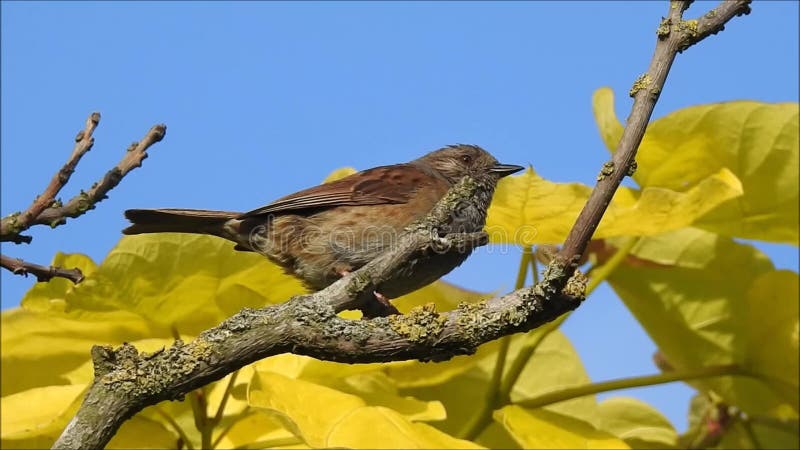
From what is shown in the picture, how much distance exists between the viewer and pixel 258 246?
4398mm

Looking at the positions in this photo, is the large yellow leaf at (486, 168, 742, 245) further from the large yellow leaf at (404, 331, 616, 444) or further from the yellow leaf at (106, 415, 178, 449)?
the yellow leaf at (106, 415, 178, 449)

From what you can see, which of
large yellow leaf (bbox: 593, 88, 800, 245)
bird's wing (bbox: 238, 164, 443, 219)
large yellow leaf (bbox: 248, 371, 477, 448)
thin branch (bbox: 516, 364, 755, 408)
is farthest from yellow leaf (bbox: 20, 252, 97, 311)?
large yellow leaf (bbox: 593, 88, 800, 245)

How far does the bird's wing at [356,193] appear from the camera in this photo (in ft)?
14.8

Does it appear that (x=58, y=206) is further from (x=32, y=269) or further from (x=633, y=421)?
(x=633, y=421)

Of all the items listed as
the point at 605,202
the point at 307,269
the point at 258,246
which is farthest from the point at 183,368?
the point at 258,246

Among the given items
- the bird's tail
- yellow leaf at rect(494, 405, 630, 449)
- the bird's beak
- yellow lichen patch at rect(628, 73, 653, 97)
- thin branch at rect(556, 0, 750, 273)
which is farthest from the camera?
the bird's beak

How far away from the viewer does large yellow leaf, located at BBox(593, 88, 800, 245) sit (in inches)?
179

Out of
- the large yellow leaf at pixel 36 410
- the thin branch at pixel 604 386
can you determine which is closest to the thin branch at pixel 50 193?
the large yellow leaf at pixel 36 410

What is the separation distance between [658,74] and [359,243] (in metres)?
2.01

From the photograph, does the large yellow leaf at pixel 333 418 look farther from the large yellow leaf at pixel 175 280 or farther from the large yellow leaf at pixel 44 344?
the large yellow leaf at pixel 44 344

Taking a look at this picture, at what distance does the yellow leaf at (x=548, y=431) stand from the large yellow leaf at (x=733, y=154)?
4.35ft

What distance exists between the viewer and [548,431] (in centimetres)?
361

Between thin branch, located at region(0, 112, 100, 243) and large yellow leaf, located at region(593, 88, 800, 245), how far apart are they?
267 cm

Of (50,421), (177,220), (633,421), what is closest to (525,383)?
(633,421)
